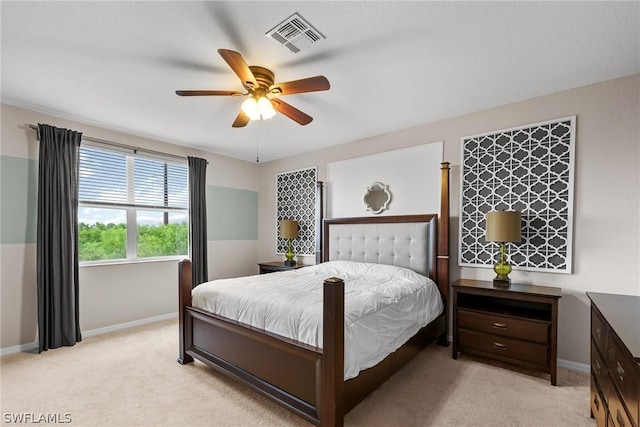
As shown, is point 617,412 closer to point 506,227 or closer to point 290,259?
point 506,227

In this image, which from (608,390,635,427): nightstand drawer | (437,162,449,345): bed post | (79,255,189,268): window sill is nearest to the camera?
(608,390,635,427): nightstand drawer

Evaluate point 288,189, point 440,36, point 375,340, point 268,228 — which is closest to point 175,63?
point 440,36

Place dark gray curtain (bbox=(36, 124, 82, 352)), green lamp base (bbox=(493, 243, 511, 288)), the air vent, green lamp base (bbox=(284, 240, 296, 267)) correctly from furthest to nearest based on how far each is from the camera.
A: green lamp base (bbox=(284, 240, 296, 267)) → dark gray curtain (bbox=(36, 124, 82, 352)) → green lamp base (bbox=(493, 243, 511, 288)) → the air vent

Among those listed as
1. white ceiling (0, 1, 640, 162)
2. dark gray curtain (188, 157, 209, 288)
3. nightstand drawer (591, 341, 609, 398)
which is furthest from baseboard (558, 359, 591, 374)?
dark gray curtain (188, 157, 209, 288)

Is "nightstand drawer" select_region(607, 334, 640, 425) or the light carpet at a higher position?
"nightstand drawer" select_region(607, 334, 640, 425)

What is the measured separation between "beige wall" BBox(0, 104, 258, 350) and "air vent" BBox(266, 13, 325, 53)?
3053 mm

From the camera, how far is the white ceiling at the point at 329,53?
1756mm

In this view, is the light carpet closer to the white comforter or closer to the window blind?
the white comforter

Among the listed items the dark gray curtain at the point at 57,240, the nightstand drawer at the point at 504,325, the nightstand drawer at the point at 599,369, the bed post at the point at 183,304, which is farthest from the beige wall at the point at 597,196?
the dark gray curtain at the point at 57,240

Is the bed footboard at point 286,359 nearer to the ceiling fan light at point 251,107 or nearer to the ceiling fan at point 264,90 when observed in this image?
the ceiling fan at point 264,90

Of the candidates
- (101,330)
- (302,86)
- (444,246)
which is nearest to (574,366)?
(444,246)

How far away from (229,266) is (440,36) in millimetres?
4536

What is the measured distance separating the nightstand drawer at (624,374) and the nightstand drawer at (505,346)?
1162mm

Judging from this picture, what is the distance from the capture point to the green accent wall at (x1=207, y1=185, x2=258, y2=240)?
192 inches
